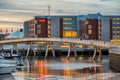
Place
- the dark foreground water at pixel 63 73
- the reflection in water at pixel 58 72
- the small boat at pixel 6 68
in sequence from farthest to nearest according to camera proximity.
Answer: the small boat at pixel 6 68
the reflection in water at pixel 58 72
the dark foreground water at pixel 63 73

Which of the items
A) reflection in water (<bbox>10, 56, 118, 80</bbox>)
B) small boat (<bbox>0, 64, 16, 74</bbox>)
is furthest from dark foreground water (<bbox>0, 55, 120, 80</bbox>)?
small boat (<bbox>0, 64, 16, 74</bbox>)

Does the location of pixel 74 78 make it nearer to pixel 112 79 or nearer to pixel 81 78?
pixel 81 78

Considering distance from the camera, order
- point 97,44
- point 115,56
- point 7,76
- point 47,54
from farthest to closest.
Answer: point 47,54
point 97,44
point 115,56
point 7,76

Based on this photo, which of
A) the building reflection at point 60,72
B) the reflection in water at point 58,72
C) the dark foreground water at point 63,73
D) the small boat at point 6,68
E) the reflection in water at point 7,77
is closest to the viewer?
the dark foreground water at point 63,73

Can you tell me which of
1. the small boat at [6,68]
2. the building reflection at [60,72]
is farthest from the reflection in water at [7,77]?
the building reflection at [60,72]

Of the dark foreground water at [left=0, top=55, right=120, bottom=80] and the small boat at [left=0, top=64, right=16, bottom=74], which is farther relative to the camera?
the small boat at [left=0, top=64, right=16, bottom=74]

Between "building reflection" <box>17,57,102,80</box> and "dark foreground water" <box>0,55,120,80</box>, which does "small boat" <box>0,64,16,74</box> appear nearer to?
"dark foreground water" <box>0,55,120,80</box>

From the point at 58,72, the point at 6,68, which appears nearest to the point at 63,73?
the point at 58,72

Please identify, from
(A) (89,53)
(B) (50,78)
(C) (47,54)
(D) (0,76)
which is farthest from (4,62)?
(A) (89,53)

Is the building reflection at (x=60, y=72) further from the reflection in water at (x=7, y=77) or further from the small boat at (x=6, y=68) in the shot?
the small boat at (x=6, y=68)

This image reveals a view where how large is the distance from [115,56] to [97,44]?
101ft

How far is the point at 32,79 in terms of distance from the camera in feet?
183

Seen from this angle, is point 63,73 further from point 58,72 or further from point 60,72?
point 58,72

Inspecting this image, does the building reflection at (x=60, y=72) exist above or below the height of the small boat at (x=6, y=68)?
below
